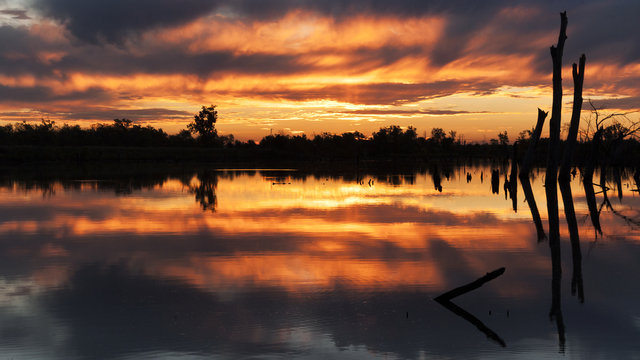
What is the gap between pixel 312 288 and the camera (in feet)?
36.2

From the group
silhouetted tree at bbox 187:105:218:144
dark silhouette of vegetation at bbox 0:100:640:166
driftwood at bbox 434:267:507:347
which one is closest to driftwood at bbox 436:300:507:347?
driftwood at bbox 434:267:507:347

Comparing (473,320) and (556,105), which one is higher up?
(556,105)

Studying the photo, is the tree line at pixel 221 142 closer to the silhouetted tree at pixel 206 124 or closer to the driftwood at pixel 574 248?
the silhouetted tree at pixel 206 124

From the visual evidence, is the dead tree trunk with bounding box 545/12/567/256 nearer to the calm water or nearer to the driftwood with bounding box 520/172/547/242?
the driftwood with bounding box 520/172/547/242

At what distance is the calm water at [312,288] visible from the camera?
26.5ft

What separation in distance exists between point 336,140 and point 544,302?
6985 inches

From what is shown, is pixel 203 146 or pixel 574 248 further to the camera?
pixel 203 146

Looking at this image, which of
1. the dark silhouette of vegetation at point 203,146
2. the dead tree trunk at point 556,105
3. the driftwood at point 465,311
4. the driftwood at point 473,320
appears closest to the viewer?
the driftwood at point 473,320

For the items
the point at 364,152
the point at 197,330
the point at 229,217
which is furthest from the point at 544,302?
the point at 364,152

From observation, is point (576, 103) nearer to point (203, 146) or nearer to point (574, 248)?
point (574, 248)

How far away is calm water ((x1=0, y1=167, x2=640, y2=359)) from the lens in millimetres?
8078

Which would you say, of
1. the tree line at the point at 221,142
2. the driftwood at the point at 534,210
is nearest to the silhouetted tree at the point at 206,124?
the tree line at the point at 221,142

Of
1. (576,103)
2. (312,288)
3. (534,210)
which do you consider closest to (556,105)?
(576,103)

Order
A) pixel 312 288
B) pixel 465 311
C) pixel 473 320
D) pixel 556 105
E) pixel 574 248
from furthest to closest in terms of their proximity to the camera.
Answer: pixel 556 105 < pixel 574 248 < pixel 312 288 < pixel 465 311 < pixel 473 320
